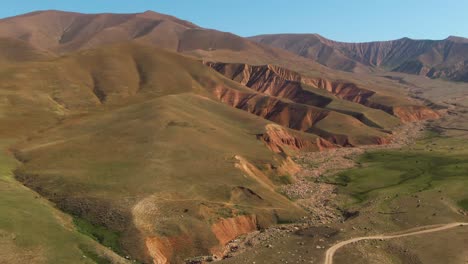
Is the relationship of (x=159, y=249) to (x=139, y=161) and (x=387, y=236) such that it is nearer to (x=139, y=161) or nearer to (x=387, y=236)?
(x=139, y=161)

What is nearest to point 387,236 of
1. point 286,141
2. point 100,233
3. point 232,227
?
point 232,227

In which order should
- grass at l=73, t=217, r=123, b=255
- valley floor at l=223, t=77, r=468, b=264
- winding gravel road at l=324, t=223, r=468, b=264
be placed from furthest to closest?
valley floor at l=223, t=77, r=468, b=264 → winding gravel road at l=324, t=223, r=468, b=264 → grass at l=73, t=217, r=123, b=255

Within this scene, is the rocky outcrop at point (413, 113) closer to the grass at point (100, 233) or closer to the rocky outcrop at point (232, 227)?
the rocky outcrop at point (232, 227)

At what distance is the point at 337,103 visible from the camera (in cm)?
17225

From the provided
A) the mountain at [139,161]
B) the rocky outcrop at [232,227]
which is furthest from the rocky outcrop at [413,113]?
the rocky outcrop at [232,227]

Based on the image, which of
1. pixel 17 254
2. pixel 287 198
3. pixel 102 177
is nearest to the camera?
pixel 17 254

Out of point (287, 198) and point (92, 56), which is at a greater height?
point (92, 56)

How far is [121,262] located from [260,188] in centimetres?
2753

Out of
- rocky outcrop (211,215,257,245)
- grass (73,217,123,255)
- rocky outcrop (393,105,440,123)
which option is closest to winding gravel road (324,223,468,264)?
rocky outcrop (211,215,257,245)

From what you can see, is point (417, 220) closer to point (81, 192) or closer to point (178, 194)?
point (178, 194)

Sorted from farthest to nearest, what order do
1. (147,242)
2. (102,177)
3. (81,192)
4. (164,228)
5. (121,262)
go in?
(102,177)
(81,192)
(164,228)
(147,242)
(121,262)

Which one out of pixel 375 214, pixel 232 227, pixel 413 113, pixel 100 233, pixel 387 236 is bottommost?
pixel 232 227

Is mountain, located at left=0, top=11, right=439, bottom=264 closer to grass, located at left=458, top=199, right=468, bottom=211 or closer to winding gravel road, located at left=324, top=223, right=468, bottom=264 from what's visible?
winding gravel road, located at left=324, top=223, right=468, bottom=264

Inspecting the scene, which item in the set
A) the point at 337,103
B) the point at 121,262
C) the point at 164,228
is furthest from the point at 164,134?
the point at 337,103
